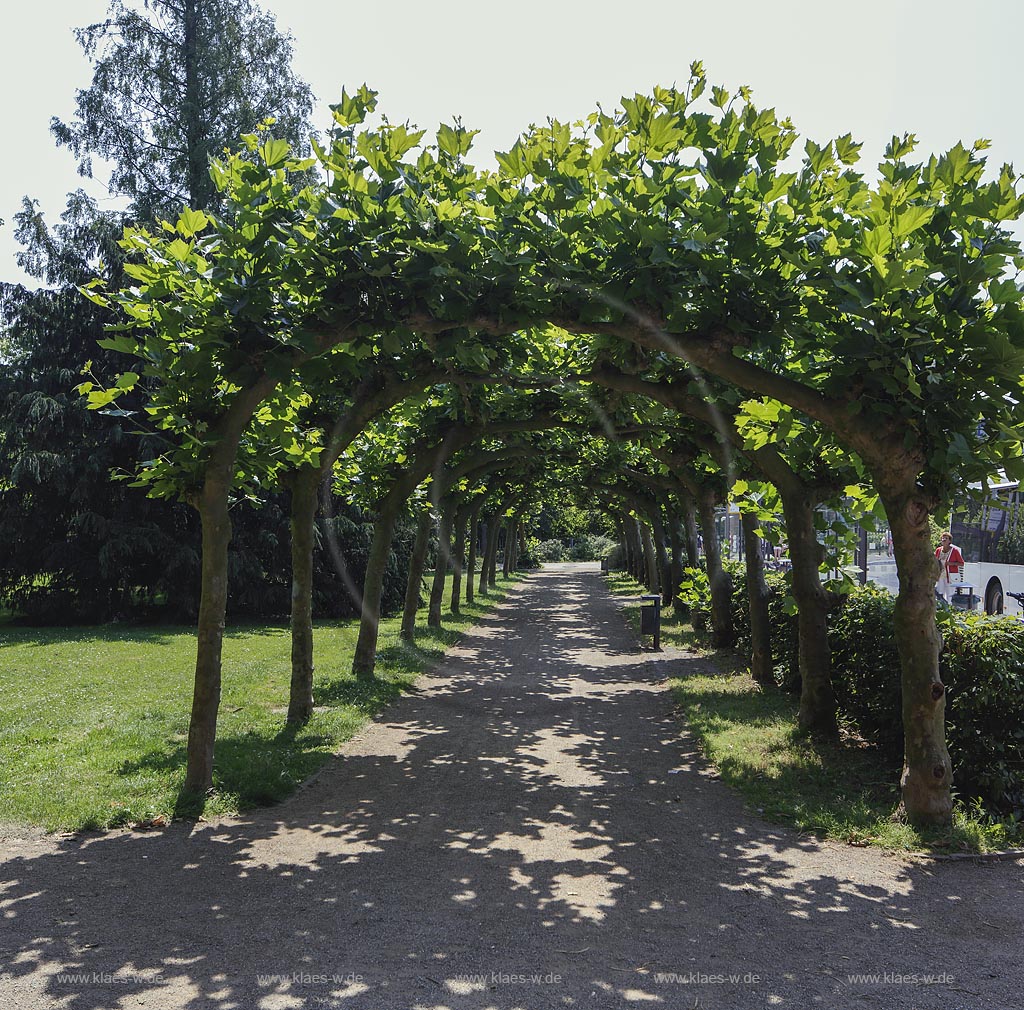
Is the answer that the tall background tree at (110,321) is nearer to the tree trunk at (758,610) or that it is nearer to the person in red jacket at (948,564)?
the tree trunk at (758,610)

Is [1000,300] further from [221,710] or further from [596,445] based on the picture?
[596,445]

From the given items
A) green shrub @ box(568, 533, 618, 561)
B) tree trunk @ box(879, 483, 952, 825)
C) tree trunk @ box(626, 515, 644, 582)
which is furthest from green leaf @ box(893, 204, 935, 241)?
green shrub @ box(568, 533, 618, 561)

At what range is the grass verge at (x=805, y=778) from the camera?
18.0ft

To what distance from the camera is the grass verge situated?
548cm

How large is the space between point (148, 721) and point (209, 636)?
3.22 metres

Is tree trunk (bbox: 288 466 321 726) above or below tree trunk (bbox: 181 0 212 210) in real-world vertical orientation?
below

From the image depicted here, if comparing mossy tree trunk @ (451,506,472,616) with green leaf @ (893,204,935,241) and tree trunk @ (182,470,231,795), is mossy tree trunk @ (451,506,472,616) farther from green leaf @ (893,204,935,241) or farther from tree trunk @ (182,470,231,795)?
green leaf @ (893,204,935,241)

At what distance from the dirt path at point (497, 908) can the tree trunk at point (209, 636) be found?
0.62m

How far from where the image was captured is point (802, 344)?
225 inches

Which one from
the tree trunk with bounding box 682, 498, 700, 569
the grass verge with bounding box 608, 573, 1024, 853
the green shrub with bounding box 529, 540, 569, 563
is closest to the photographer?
the grass verge with bounding box 608, 573, 1024, 853

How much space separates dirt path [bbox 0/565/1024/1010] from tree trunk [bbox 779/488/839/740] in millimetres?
1515

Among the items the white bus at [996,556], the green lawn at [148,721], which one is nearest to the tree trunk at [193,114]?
the green lawn at [148,721]

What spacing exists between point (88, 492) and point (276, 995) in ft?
59.7

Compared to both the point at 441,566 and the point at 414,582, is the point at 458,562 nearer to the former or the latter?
the point at 441,566
